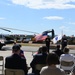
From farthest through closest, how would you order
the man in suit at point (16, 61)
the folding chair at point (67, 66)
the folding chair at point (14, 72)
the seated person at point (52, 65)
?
the folding chair at point (67, 66), the man in suit at point (16, 61), the folding chair at point (14, 72), the seated person at point (52, 65)

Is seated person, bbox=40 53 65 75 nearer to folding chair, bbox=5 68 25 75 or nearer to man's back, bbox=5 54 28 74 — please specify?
folding chair, bbox=5 68 25 75

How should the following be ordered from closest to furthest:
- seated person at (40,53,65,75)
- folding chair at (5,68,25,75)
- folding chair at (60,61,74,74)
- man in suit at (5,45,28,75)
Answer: seated person at (40,53,65,75) < folding chair at (5,68,25,75) < man in suit at (5,45,28,75) < folding chair at (60,61,74,74)

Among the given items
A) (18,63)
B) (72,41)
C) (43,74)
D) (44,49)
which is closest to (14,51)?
(18,63)

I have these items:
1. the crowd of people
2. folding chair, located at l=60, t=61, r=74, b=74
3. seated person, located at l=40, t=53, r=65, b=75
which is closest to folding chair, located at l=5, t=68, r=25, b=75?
the crowd of people

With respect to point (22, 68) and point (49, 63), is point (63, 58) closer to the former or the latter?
point (22, 68)

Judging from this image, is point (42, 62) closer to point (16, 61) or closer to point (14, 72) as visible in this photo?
point (16, 61)

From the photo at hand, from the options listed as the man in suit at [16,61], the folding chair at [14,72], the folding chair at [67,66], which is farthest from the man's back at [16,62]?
the folding chair at [67,66]

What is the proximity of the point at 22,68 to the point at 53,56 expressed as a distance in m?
2.43

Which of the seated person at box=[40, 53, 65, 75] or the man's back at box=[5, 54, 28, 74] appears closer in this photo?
the seated person at box=[40, 53, 65, 75]

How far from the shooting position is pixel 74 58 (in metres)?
10.5

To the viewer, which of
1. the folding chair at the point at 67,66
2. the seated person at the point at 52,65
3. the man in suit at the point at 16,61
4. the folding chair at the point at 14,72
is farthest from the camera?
the folding chair at the point at 67,66

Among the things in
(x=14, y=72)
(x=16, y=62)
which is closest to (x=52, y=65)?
(x=14, y=72)

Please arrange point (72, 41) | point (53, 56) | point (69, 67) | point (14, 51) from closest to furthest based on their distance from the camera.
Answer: point (53, 56)
point (14, 51)
point (69, 67)
point (72, 41)

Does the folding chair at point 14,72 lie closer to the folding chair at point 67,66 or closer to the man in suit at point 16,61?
the man in suit at point 16,61
